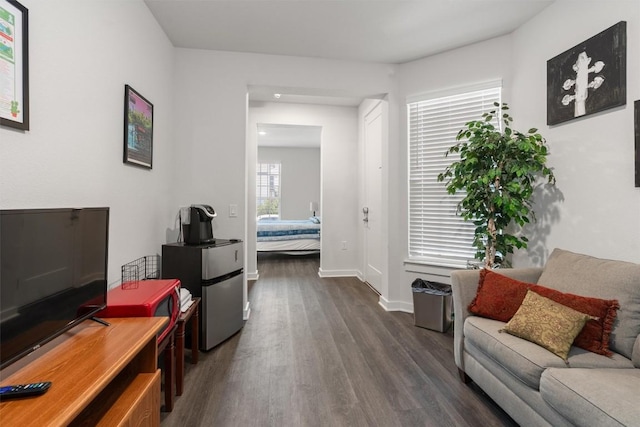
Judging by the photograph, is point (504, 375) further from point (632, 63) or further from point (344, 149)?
point (344, 149)

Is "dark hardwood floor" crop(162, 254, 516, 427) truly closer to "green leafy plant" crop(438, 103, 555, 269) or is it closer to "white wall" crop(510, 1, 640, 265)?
"green leafy plant" crop(438, 103, 555, 269)

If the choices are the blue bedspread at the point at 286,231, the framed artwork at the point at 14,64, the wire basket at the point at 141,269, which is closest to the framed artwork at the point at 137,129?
the wire basket at the point at 141,269

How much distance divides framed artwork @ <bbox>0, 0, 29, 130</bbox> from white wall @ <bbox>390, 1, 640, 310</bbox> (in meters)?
3.11

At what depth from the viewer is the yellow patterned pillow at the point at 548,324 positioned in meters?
1.48

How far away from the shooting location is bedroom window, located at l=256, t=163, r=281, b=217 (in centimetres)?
901

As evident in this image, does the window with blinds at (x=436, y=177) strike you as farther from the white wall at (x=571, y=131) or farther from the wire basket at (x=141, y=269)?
the wire basket at (x=141, y=269)

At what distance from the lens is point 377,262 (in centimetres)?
404

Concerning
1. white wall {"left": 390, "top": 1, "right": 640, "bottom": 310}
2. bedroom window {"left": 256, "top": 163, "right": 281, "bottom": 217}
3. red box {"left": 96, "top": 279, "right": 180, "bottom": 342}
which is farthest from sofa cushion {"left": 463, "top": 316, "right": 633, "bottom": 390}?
bedroom window {"left": 256, "top": 163, "right": 281, "bottom": 217}

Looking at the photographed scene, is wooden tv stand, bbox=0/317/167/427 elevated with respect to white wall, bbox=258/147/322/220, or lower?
lower

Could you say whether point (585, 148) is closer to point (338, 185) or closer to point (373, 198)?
point (373, 198)

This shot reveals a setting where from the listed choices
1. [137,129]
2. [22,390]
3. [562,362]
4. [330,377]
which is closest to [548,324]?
[562,362]

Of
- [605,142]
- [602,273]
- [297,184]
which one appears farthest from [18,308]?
[297,184]

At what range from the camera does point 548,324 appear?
1536 millimetres

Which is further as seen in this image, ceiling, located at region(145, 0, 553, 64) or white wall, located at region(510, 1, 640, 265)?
ceiling, located at region(145, 0, 553, 64)
